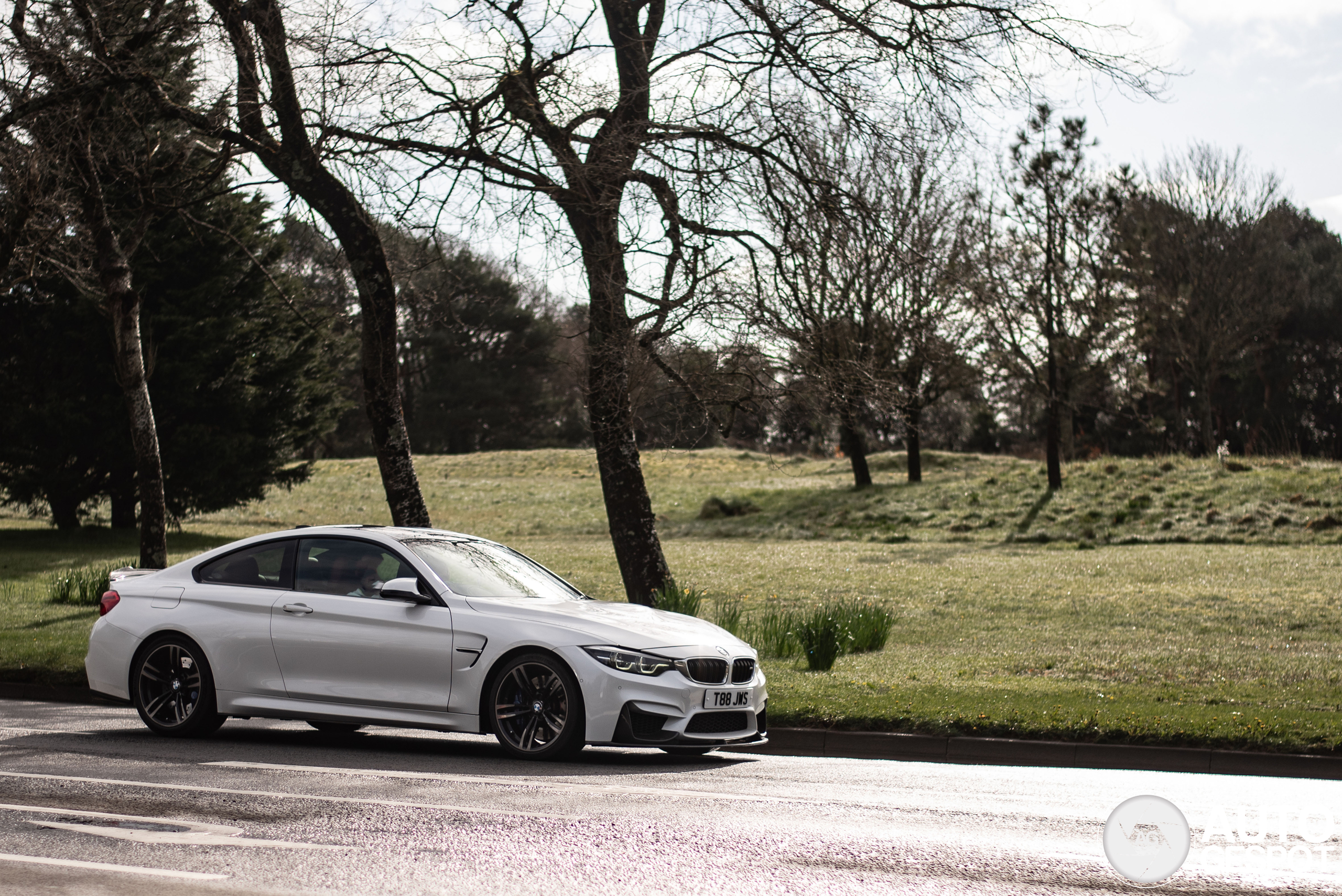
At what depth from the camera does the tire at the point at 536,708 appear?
8.20 m

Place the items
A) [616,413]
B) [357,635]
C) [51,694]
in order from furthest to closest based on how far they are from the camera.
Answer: [616,413] → [51,694] → [357,635]

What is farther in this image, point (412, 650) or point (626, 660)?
point (412, 650)

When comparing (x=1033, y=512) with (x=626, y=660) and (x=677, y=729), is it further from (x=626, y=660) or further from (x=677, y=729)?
(x=626, y=660)

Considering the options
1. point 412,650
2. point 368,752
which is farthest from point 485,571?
point 368,752

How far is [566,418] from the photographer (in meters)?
71.7

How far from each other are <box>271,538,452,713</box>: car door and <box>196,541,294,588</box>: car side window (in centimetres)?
11

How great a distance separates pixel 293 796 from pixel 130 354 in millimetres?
10545

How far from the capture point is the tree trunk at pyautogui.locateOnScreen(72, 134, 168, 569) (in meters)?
15.5

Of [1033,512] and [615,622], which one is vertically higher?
[1033,512]

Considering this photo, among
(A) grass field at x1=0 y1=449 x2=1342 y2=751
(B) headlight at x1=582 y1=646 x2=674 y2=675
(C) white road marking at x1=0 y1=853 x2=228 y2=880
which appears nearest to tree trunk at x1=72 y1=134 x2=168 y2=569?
Answer: (A) grass field at x1=0 y1=449 x2=1342 y2=751

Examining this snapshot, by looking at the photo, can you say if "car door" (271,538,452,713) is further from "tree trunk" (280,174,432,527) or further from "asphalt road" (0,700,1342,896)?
"tree trunk" (280,174,432,527)

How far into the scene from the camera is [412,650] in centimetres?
860

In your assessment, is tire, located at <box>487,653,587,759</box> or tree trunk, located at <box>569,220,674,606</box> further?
tree trunk, located at <box>569,220,674,606</box>

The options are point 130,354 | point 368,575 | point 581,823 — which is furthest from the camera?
point 130,354
